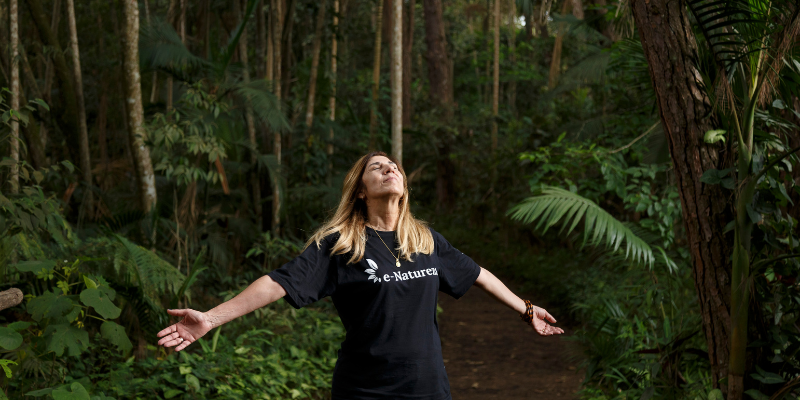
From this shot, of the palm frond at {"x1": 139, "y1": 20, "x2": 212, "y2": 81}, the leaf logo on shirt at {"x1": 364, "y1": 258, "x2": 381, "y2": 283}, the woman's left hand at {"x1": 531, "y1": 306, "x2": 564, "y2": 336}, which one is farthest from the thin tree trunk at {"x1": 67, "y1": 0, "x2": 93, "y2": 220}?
the woman's left hand at {"x1": 531, "y1": 306, "x2": 564, "y2": 336}

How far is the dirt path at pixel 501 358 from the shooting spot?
561 cm

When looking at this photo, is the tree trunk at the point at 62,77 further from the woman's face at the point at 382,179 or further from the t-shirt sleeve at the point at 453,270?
the t-shirt sleeve at the point at 453,270

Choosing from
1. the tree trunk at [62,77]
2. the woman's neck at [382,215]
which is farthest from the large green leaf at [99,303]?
the tree trunk at [62,77]

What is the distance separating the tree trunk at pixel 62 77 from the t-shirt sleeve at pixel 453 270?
650 cm

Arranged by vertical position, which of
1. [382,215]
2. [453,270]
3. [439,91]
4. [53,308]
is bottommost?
[439,91]

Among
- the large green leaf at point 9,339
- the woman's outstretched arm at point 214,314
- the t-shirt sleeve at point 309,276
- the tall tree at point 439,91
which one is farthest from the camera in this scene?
the tall tree at point 439,91

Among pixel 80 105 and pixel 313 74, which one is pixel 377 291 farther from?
pixel 313 74

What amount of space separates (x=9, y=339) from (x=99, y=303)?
0.43 m

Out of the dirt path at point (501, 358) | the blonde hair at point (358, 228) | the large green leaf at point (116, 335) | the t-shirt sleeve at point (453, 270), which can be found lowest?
the dirt path at point (501, 358)

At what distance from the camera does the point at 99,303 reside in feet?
10.3

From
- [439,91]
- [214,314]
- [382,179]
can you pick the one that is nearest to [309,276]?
[214,314]

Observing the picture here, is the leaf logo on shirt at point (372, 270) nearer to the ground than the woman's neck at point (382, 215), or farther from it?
nearer to the ground

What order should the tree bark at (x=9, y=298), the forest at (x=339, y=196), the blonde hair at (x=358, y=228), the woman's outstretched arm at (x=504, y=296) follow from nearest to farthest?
1. the blonde hair at (x=358, y=228)
2. the tree bark at (x=9, y=298)
3. the woman's outstretched arm at (x=504, y=296)
4. the forest at (x=339, y=196)

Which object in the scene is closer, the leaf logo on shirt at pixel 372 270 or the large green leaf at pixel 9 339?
the leaf logo on shirt at pixel 372 270
